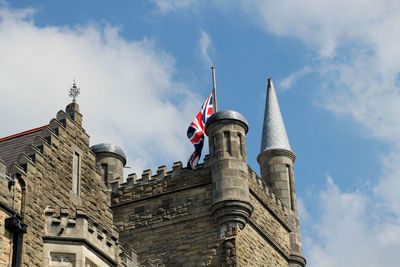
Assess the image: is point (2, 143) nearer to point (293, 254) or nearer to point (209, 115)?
point (209, 115)

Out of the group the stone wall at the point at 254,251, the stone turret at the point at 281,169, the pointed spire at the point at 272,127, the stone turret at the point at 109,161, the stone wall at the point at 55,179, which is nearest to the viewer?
the stone wall at the point at 55,179

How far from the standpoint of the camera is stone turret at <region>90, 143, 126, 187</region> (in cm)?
3984

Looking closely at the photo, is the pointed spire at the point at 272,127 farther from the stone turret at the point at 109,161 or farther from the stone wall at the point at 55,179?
the stone wall at the point at 55,179

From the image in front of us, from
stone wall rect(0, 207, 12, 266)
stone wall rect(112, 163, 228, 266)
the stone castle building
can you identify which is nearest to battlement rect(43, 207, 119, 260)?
the stone castle building

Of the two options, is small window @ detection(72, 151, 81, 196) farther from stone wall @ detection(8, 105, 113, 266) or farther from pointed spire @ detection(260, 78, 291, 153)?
pointed spire @ detection(260, 78, 291, 153)

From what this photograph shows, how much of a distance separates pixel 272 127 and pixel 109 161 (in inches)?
274

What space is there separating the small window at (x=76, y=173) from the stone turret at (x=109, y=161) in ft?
28.5

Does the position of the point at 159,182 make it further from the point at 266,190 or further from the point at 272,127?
the point at 272,127

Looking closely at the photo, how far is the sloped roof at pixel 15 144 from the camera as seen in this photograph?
29266 millimetres

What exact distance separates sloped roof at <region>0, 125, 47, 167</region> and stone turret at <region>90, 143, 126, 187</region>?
863 cm

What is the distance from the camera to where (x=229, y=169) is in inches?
1428

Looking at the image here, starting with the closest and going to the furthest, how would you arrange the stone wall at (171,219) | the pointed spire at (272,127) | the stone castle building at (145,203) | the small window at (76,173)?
the stone castle building at (145,203) → the small window at (76,173) → the stone wall at (171,219) → the pointed spire at (272,127)

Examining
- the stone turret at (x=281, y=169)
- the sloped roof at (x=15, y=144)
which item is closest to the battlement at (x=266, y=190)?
→ the stone turret at (x=281, y=169)

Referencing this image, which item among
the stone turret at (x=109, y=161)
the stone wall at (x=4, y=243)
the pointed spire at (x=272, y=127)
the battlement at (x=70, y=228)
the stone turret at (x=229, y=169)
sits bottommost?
the stone wall at (x=4, y=243)
